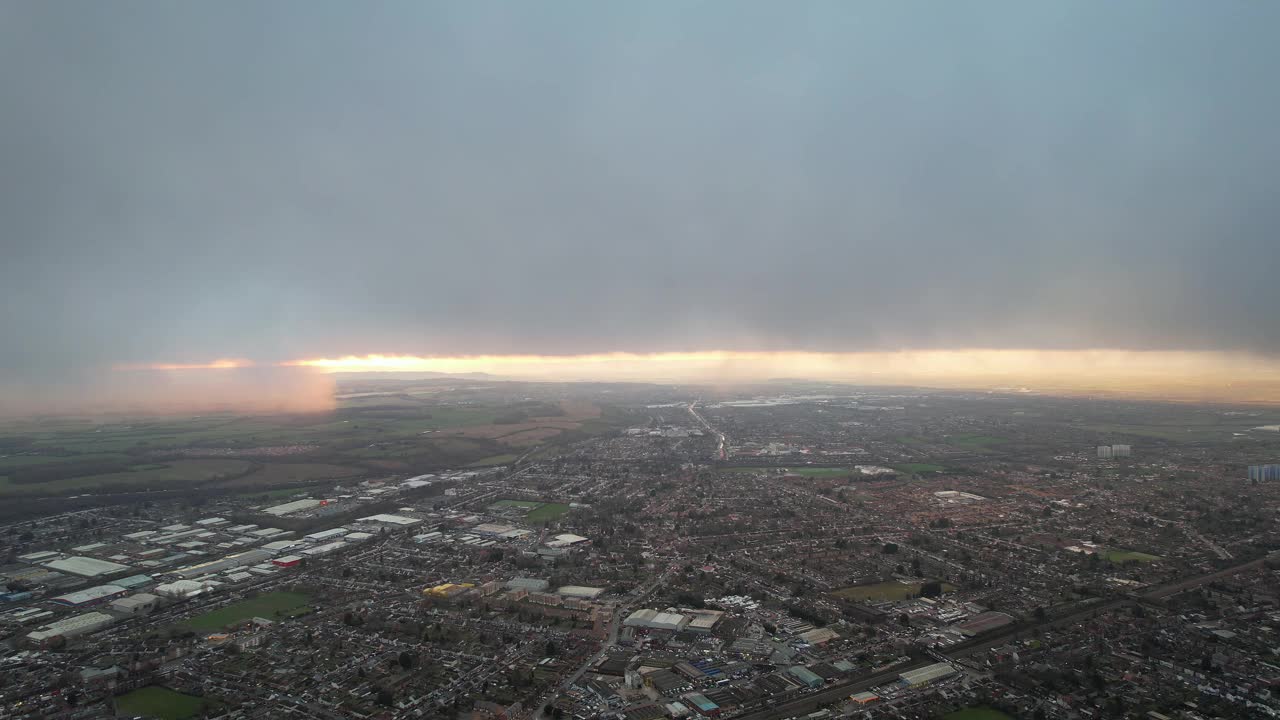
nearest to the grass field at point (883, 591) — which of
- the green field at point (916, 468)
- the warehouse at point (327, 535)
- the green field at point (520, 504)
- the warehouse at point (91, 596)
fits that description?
the green field at point (520, 504)

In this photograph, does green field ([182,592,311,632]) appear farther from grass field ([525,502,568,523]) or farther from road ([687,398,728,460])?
road ([687,398,728,460])

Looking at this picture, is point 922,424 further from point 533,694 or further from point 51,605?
point 51,605

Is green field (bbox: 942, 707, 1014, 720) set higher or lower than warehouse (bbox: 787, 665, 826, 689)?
lower

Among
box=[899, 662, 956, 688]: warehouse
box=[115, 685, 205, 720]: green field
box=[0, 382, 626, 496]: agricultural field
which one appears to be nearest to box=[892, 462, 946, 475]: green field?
box=[0, 382, 626, 496]: agricultural field

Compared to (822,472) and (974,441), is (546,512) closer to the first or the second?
(822,472)

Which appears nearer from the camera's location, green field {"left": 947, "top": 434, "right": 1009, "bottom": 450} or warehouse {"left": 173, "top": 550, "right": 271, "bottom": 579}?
warehouse {"left": 173, "top": 550, "right": 271, "bottom": 579}

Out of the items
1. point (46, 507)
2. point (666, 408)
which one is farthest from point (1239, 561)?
point (666, 408)

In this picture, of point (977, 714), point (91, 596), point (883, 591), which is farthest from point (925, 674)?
point (91, 596)

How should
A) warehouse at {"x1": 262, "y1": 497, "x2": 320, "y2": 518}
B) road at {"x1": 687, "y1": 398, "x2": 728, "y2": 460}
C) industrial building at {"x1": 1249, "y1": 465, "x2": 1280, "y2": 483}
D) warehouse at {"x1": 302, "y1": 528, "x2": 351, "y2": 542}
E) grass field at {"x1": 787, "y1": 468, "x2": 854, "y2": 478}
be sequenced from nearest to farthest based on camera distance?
warehouse at {"x1": 302, "y1": 528, "x2": 351, "y2": 542} → warehouse at {"x1": 262, "y1": 497, "x2": 320, "y2": 518} → industrial building at {"x1": 1249, "y1": 465, "x2": 1280, "y2": 483} → grass field at {"x1": 787, "y1": 468, "x2": 854, "y2": 478} → road at {"x1": 687, "y1": 398, "x2": 728, "y2": 460}
